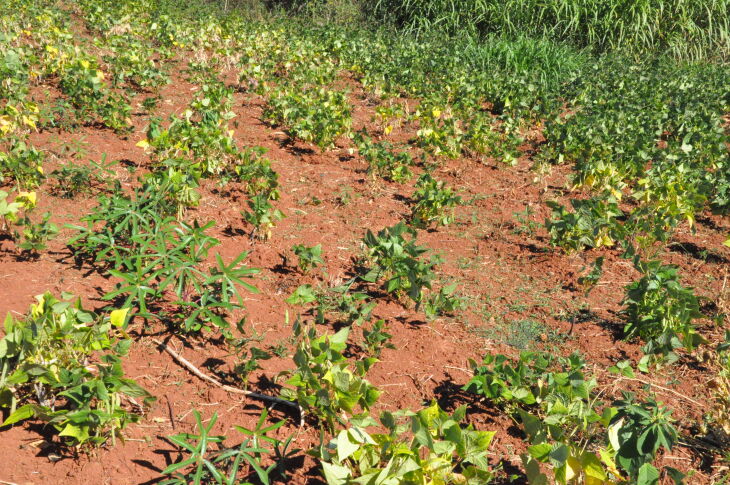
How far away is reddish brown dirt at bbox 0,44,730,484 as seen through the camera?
2535 millimetres

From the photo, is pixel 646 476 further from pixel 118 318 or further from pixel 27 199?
pixel 27 199

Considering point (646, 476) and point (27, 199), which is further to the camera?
point (27, 199)

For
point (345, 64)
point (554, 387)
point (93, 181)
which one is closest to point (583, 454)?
point (554, 387)

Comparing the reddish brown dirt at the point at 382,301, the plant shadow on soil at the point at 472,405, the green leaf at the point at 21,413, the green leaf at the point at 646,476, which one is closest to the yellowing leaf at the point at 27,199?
the reddish brown dirt at the point at 382,301

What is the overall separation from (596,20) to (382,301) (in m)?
8.49

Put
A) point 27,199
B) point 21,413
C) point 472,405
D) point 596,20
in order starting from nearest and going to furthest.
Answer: point 21,413 → point 472,405 → point 27,199 → point 596,20

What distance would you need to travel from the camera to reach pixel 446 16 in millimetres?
10672

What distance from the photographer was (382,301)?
3.69m

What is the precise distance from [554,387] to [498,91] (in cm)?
540

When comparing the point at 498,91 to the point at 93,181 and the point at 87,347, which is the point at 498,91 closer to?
the point at 93,181

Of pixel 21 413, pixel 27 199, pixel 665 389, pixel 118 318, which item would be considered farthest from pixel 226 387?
pixel 665 389

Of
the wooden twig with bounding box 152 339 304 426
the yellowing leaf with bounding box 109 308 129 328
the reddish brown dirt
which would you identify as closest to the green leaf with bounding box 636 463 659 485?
the reddish brown dirt

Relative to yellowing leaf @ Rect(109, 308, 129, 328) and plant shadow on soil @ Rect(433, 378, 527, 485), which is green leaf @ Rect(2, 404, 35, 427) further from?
plant shadow on soil @ Rect(433, 378, 527, 485)

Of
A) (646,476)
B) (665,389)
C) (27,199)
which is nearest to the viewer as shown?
(646,476)
